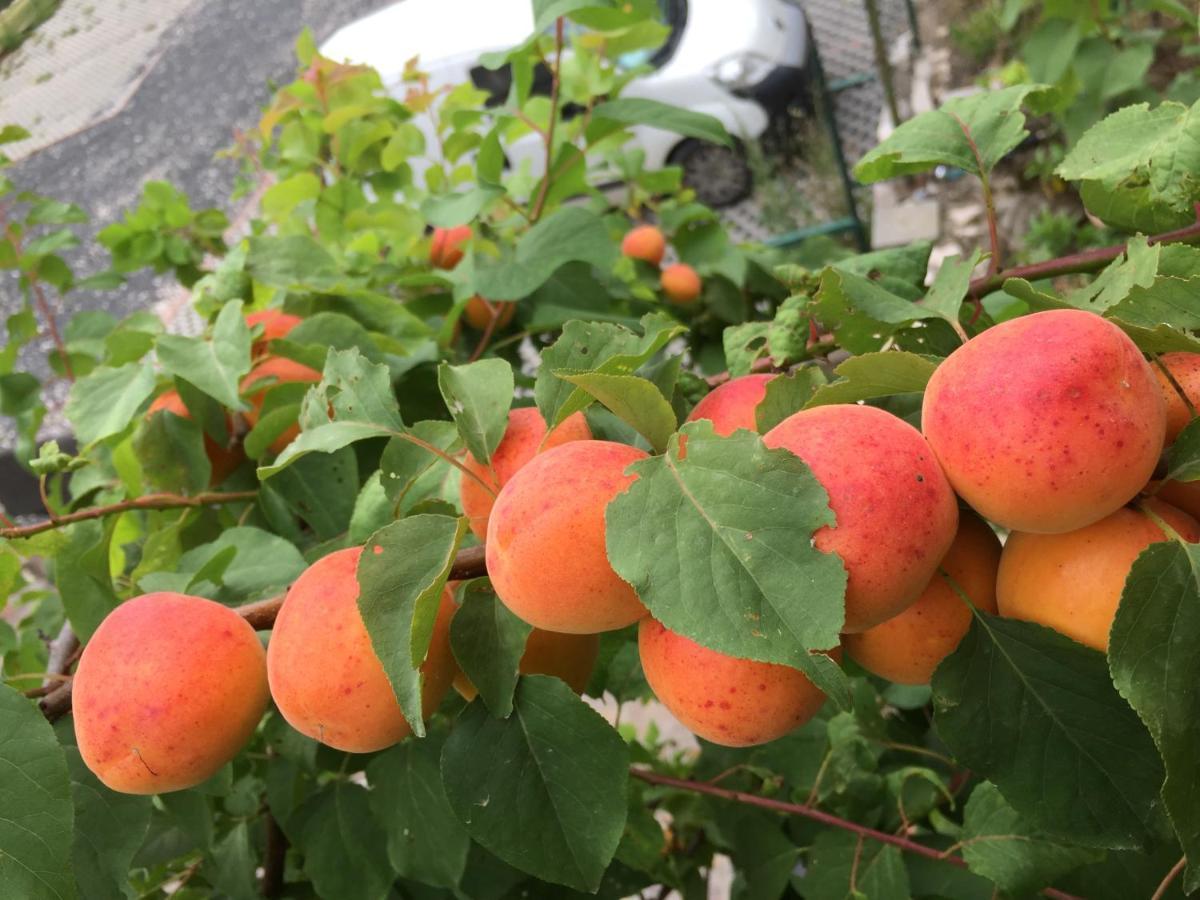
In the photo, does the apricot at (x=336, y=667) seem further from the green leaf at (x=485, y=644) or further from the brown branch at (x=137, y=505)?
the brown branch at (x=137, y=505)

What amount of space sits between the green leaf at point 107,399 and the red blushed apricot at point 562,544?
0.46 meters

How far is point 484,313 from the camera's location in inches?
47.0

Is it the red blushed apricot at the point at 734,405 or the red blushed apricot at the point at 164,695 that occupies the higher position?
the red blushed apricot at the point at 734,405

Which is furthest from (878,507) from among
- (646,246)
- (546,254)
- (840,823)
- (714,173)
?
(714,173)

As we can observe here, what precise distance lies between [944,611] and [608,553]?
0.19 m

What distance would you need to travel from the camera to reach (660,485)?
0.43 metres

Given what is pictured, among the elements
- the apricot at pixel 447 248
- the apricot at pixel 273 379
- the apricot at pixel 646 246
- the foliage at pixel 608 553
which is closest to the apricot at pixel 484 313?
the foliage at pixel 608 553

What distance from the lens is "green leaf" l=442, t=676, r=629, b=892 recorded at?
54 cm

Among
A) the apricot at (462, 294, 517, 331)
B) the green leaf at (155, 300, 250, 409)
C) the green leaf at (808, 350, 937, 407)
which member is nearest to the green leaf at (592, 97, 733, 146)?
→ the apricot at (462, 294, 517, 331)

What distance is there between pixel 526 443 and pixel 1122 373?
31 cm

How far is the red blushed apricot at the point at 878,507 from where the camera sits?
0.40m

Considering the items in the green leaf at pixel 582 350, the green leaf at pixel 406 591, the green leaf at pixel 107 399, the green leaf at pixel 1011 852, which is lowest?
the green leaf at pixel 1011 852

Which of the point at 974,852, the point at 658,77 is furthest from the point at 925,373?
the point at 658,77

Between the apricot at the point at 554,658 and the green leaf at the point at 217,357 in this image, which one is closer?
the apricot at the point at 554,658
